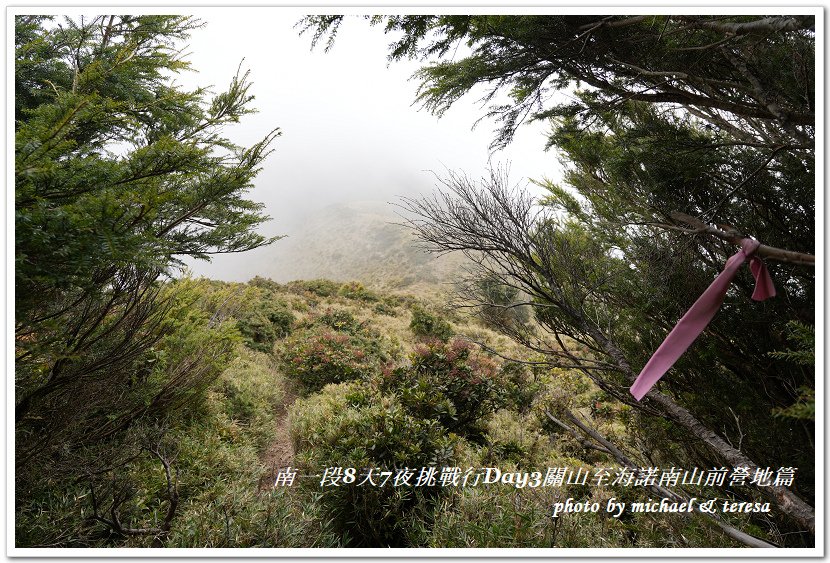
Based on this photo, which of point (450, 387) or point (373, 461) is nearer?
point (373, 461)

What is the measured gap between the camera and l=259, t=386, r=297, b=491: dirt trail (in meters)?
3.38

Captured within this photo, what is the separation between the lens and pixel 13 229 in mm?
1281

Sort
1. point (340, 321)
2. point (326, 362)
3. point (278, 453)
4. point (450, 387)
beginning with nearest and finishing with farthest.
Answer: point (278, 453) < point (450, 387) < point (326, 362) < point (340, 321)

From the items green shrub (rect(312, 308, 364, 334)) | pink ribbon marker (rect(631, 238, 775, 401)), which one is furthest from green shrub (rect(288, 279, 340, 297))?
pink ribbon marker (rect(631, 238, 775, 401))

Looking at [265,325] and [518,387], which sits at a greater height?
[518,387]

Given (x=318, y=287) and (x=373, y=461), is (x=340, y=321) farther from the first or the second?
(x=373, y=461)

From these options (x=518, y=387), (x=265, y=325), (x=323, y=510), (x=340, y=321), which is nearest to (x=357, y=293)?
(x=340, y=321)

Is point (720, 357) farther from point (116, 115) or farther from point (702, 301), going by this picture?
point (116, 115)

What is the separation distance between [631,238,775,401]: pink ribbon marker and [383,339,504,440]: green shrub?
298 centimetres

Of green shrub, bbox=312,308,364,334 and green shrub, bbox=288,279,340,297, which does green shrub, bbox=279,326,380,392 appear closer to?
green shrub, bbox=312,308,364,334

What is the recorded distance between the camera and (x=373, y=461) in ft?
9.29

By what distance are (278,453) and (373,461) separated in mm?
1976

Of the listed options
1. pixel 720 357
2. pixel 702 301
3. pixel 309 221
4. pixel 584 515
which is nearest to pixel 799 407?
pixel 702 301

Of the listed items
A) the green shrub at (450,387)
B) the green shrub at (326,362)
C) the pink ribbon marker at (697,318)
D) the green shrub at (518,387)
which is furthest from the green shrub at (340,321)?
the pink ribbon marker at (697,318)
